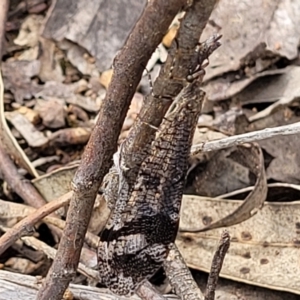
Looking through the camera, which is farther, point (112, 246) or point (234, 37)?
point (234, 37)

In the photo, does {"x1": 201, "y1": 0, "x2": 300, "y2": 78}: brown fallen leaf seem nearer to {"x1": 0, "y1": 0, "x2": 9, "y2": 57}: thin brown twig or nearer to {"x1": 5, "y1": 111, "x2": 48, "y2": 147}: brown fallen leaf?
{"x1": 5, "y1": 111, "x2": 48, "y2": 147}: brown fallen leaf

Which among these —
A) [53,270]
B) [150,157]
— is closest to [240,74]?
[150,157]

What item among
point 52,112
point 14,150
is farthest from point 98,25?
point 14,150

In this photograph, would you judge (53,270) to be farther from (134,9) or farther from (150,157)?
(134,9)

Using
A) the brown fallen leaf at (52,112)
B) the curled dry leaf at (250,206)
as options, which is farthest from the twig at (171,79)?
the brown fallen leaf at (52,112)

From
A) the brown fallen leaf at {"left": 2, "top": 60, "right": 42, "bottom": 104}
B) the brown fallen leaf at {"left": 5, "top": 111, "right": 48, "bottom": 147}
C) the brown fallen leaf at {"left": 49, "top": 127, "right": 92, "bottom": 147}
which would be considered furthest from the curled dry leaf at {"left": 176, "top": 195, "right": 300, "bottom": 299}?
the brown fallen leaf at {"left": 2, "top": 60, "right": 42, "bottom": 104}

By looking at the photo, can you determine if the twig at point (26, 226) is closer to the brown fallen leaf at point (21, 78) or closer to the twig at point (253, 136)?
the twig at point (253, 136)

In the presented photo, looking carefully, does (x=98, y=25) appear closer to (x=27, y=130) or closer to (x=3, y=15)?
(x=3, y=15)
